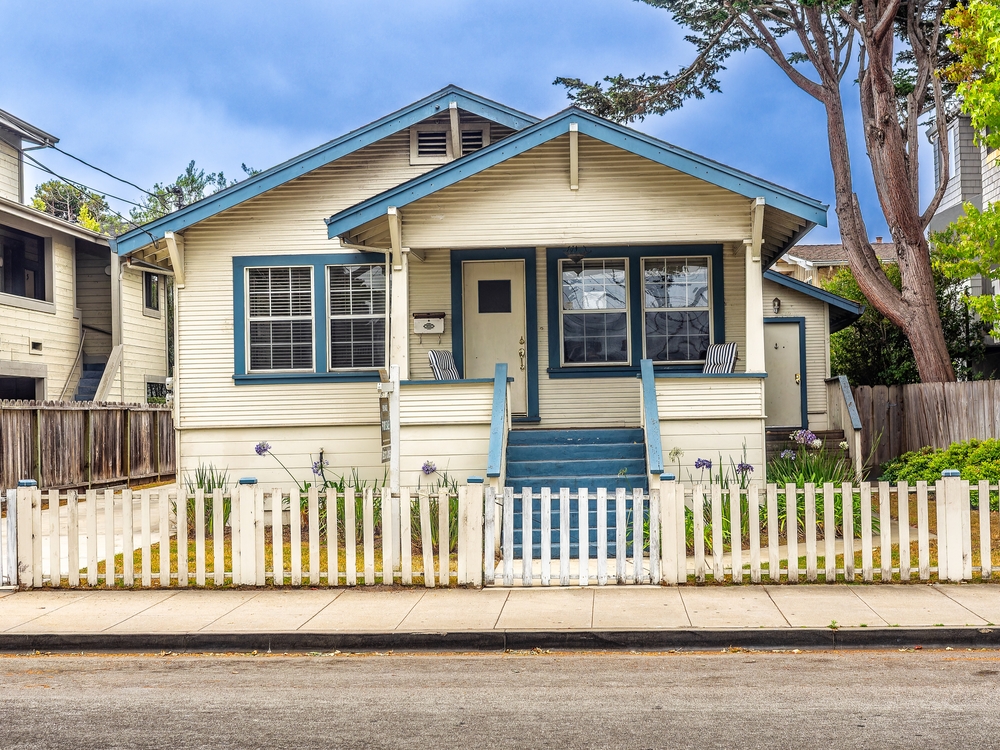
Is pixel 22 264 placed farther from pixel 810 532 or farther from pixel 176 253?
pixel 810 532

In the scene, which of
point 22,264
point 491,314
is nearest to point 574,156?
point 491,314

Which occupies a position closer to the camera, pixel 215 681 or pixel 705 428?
pixel 215 681

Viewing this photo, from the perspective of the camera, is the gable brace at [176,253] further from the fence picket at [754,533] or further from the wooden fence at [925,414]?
the wooden fence at [925,414]

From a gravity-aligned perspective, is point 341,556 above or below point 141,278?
below

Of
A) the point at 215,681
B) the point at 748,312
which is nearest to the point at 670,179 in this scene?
the point at 748,312

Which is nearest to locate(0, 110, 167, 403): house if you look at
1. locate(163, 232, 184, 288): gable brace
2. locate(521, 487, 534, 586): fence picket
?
locate(163, 232, 184, 288): gable brace

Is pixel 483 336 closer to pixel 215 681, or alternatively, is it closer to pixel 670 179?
pixel 670 179

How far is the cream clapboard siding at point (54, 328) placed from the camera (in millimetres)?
21516

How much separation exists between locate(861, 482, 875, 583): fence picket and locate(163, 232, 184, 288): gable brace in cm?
1009

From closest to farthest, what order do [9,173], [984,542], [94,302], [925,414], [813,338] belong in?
[984,542], [925,414], [813,338], [94,302], [9,173]

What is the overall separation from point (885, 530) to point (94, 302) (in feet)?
67.6

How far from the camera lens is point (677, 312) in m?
15.1

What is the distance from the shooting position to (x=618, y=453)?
510 inches

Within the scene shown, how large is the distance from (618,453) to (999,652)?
5.98 metres
